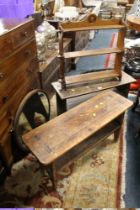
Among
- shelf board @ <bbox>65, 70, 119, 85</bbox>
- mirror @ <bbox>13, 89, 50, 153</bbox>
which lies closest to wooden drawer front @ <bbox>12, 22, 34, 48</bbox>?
mirror @ <bbox>13, 89, 50, 153</bbox>

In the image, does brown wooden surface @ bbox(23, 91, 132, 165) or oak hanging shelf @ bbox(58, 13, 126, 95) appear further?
oak hanging shelf @ bbox(58, 13, 126, 95)

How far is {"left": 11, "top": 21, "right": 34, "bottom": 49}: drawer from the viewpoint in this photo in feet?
4.68

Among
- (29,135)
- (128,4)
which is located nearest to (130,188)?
(29,135)

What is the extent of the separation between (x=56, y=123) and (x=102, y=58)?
2.49 metres

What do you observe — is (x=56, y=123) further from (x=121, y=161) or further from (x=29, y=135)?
(x=121, y=161)

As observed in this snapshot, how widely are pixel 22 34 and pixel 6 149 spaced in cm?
93

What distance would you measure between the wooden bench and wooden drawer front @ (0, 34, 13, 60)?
0.60m

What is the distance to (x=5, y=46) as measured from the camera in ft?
4.31

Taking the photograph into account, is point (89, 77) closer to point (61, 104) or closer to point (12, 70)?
point (61, 104)

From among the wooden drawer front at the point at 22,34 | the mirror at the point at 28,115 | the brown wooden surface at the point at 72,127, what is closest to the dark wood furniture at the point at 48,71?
the mirror at the point at 28,115

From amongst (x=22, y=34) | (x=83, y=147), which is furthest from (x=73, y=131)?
(x=22, y=34)

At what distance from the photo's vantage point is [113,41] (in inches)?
176

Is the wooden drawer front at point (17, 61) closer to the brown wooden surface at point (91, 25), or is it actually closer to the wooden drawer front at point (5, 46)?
the wooden drawer front at point (5, 46)

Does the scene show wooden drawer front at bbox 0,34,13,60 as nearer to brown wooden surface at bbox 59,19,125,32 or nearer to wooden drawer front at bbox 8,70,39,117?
wooden drawer front at bbox 8,70,39,117
